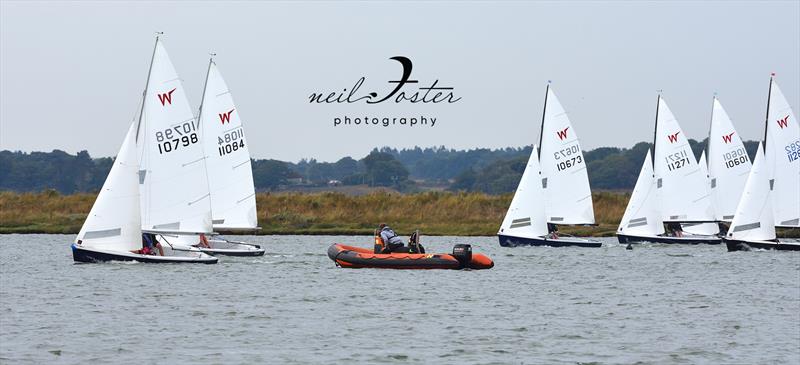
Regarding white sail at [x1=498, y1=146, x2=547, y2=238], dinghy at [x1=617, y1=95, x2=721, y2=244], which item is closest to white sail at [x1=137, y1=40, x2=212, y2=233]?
white sail at [x1=498, y1=146, x2=547, y2=238]

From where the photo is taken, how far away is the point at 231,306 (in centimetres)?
3678

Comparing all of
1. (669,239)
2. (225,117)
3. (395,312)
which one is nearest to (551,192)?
(669,239)

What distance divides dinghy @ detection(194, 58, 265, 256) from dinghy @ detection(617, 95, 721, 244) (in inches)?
772

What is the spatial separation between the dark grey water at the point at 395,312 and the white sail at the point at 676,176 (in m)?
13.1

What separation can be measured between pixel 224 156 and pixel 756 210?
2116 cm

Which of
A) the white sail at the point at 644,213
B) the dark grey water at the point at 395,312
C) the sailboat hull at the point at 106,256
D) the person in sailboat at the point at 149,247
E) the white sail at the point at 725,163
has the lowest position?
the dark grey water at the point at 395,312

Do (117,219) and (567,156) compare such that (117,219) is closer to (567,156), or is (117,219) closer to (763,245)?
(567,156)

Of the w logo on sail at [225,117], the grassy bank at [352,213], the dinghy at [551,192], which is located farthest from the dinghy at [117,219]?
the grassy bank at [352,213]

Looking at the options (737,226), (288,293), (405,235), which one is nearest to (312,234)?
(405,235)

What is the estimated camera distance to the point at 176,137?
46969 millimetres

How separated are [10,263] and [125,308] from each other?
15.8 metres

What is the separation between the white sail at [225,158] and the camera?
5528 cm

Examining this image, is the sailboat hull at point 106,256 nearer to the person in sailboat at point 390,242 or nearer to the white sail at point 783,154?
the person in sailboat at point 390,242

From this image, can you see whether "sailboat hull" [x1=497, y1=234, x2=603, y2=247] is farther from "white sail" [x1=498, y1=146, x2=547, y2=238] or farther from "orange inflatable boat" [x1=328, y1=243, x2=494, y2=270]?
"orange inflatable boat" [x1=328, y1=243, x2=494, y2=270]
